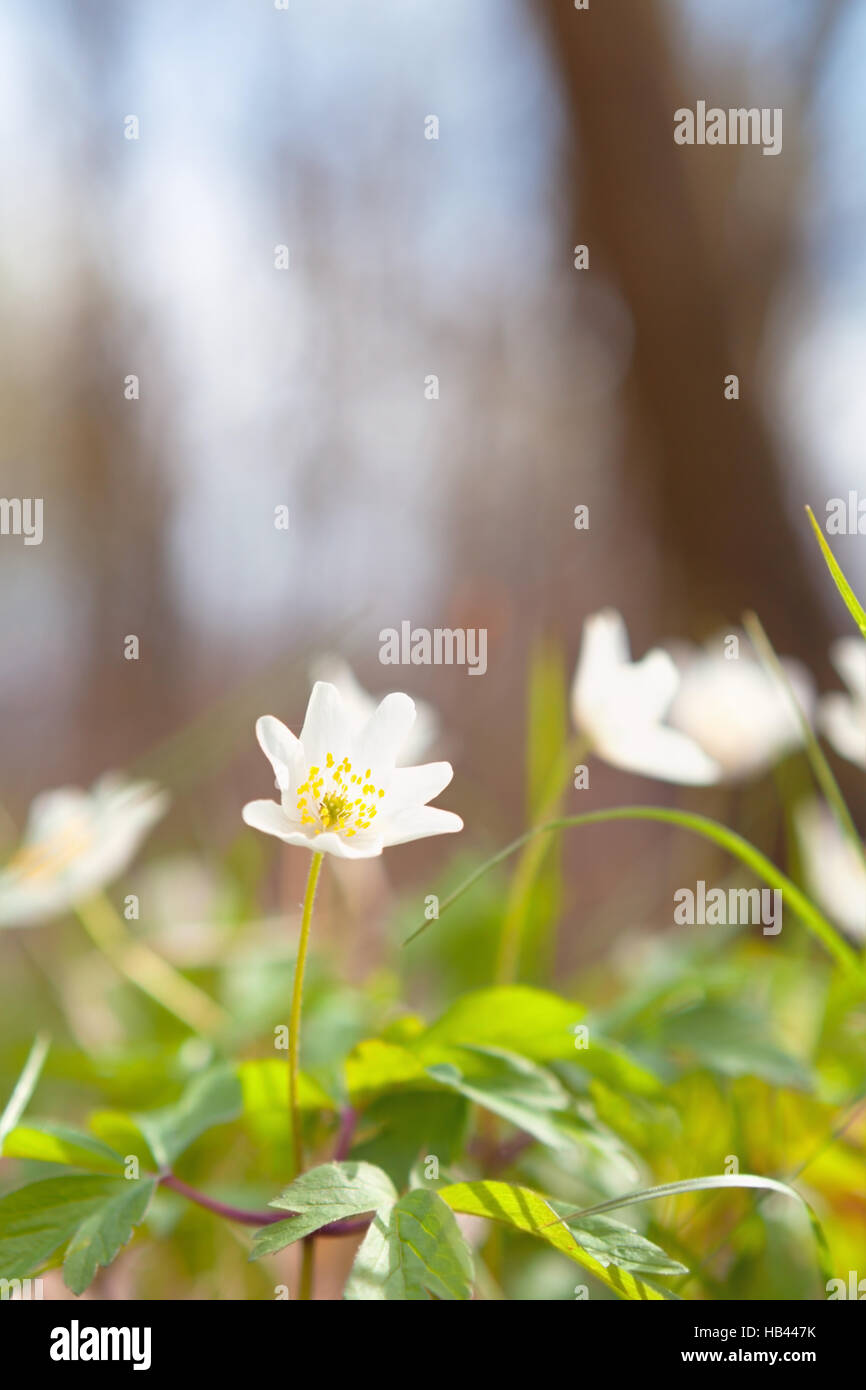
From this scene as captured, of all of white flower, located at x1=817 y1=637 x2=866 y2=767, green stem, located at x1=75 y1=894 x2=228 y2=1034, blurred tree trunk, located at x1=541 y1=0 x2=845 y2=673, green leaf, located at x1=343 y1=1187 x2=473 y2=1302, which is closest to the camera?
green leaf, located at x1=343 y1=1187 x2=473 y2=1302

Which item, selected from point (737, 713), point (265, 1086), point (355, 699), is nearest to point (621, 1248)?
point (265, 1086)

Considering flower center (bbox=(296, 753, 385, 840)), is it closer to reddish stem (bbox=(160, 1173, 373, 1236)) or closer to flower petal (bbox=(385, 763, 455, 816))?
flower petal (bbox=(385, 763, 455, 816))

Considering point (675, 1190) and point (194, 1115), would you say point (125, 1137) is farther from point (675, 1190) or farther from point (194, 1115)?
point (675, 1190)

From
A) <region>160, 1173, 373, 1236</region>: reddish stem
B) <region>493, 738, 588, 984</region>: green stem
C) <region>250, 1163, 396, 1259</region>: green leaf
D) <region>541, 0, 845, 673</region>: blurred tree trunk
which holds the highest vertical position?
<region>541, 0, 845, 673</region>: blurred tree trunk

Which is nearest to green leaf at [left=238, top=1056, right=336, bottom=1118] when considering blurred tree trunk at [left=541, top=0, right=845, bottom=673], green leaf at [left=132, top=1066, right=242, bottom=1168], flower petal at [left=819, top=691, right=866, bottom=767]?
green leaf at [left=132, top=1066, right=242, bottom=1168]

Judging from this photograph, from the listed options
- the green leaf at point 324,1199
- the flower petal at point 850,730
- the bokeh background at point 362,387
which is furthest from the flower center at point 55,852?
the bokeh background at point 362,387
